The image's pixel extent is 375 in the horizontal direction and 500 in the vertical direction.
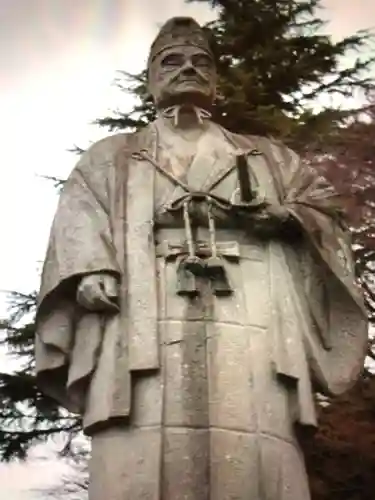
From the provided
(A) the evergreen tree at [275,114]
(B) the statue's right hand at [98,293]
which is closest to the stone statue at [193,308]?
(B) the statue's right hand at [98,293]

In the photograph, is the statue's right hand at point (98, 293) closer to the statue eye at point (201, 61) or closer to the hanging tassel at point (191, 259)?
the hanging tassel at point (191, 259)

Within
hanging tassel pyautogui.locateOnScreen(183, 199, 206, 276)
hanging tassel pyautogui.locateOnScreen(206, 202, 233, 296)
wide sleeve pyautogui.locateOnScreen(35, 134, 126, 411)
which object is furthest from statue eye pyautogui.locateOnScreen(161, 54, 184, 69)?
Answer: hanging tassel pyautogui.locateOnScreen(206, 202, 233, 296)

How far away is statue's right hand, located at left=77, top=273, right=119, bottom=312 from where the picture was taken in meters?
7.80

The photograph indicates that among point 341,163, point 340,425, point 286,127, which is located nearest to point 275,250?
point 340,425

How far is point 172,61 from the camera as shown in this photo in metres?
8.67

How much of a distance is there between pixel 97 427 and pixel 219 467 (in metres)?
0.69

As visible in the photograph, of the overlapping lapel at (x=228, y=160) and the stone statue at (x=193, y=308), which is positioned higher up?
the overlapping lapel at (x=228, y=160)

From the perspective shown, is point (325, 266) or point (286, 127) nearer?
point (325, 266)

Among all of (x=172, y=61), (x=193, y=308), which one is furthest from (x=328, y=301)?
(x=172, y=61)

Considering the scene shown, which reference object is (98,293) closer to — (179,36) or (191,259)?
(191,259)

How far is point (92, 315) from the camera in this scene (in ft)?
25.9

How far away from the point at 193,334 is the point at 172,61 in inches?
71.8

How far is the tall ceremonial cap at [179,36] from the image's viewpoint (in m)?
8.69

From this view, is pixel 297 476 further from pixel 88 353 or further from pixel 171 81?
pixel 171 81
